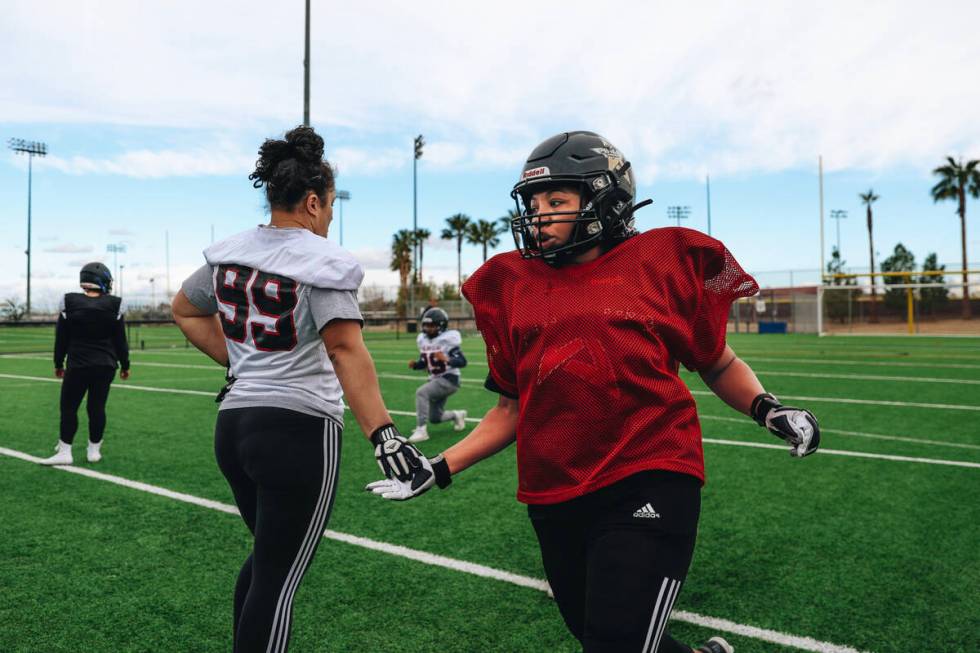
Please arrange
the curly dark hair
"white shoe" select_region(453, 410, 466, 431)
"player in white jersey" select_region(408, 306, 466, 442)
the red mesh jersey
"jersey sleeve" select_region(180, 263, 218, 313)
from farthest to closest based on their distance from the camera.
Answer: "white shoe" select_region(453, 410, 466, 431) < "player in white jersey" select_region(408, 306, 466, 442) < "jersey sleeve" select_region(180, 263, 218, 313) < the curly dark hair < the red mesh jersey

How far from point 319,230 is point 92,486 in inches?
195

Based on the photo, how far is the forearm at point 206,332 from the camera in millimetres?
3090

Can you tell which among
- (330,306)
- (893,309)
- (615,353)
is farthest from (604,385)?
(893,309)

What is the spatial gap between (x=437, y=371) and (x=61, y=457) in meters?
4.04

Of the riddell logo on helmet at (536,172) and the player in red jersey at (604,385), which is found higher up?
the riddell logo on helmet at (536,172)

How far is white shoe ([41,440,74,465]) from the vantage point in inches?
290

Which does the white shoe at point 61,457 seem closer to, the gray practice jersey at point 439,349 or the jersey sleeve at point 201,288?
the gray practice jersey at point 439,349

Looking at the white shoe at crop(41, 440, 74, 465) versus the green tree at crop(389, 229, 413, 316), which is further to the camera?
the green tree at crop(389, 229, 413, 316)

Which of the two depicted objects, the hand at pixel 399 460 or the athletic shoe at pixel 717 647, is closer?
the hand at pixel 399 460

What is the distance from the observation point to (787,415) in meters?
2.34

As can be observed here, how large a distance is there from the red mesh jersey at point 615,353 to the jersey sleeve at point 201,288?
3.98ft

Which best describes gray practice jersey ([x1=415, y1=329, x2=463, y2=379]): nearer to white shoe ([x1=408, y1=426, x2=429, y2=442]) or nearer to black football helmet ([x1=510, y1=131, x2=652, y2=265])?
white shoe ([x1=408, y1=426, x2=429, y2=442])

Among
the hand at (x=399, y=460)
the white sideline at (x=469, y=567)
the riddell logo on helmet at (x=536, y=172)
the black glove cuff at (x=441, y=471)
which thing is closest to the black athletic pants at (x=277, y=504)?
the hand at (x=399, y=460)

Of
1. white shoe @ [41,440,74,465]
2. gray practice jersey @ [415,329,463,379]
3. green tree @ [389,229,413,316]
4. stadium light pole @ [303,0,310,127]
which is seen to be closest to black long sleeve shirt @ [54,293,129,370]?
white shoe @ [41,440,74,465]
